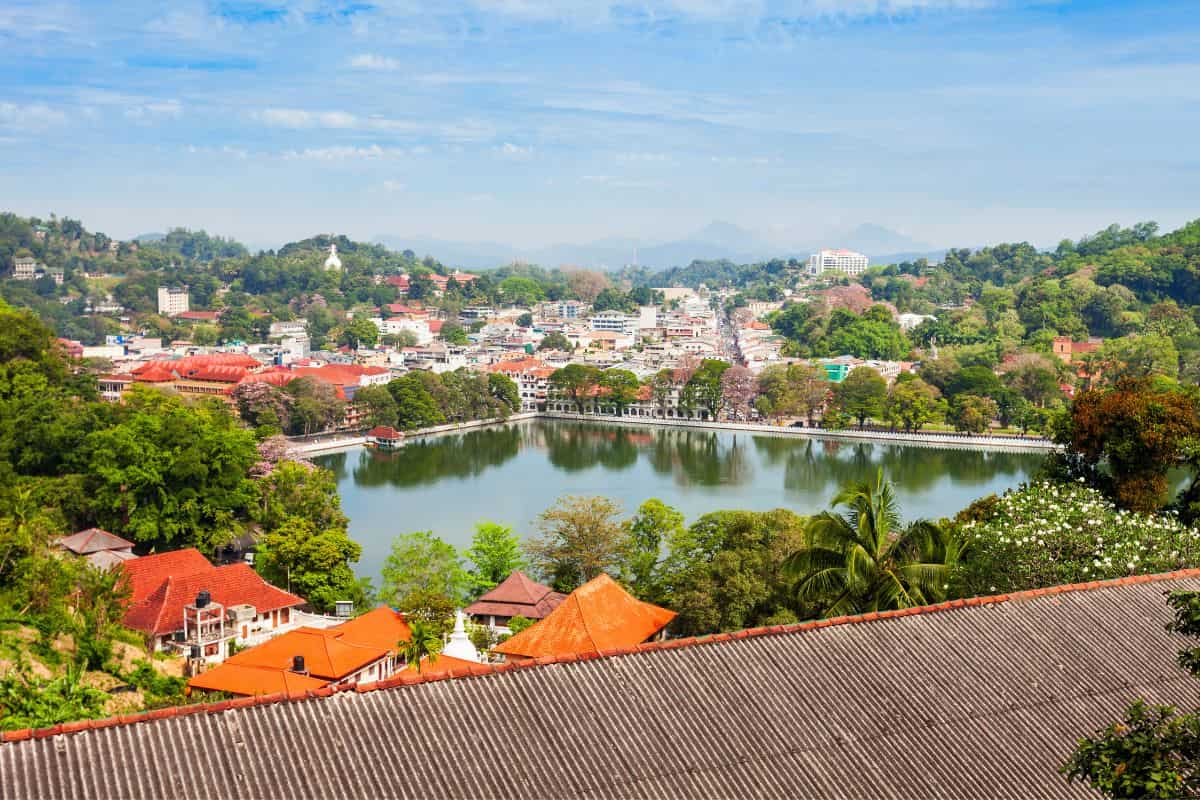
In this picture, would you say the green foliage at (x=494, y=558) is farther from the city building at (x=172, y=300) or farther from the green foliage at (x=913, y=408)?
the city building at (x=172, y=300)

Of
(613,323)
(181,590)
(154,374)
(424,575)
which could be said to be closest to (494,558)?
(424,575)

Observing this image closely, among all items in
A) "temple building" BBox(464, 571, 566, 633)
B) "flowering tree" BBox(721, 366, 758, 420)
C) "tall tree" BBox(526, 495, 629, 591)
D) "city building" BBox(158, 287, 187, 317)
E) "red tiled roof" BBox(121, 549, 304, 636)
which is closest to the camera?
"red tiled roof" BBox(121, 549, 304, 636)

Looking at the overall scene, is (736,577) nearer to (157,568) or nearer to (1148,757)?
(1148,757)

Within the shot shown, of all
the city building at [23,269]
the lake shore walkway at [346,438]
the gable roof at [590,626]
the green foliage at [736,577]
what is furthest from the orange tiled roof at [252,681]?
the city building at [23,269]

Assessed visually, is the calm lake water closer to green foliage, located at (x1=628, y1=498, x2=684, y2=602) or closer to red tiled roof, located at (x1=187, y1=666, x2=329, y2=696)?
green foliage, located at (x1=628, y1=498, x2=684, y2=602)

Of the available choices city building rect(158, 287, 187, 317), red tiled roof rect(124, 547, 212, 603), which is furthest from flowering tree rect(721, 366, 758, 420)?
city building rect(158, 287, 187, 317)
